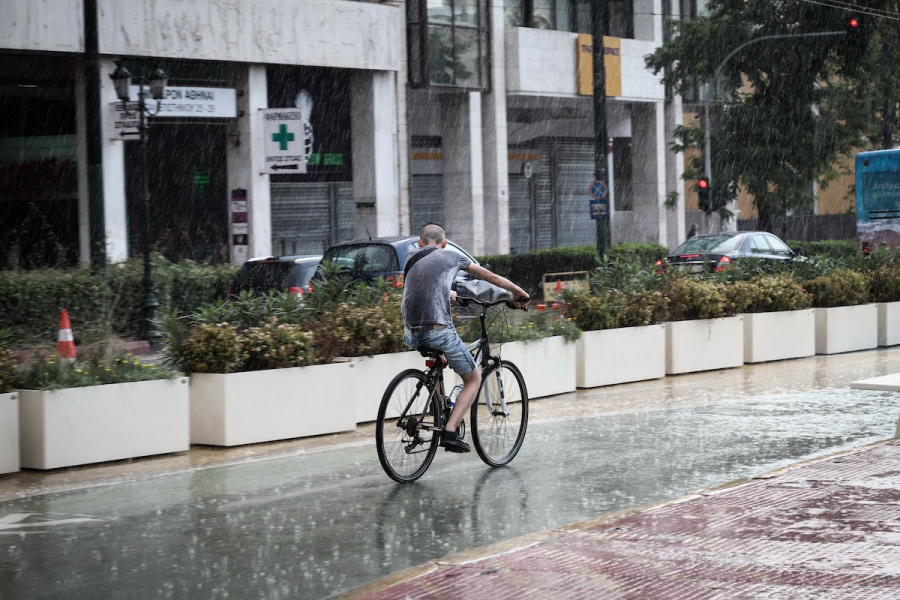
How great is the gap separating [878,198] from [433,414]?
20998 millimetres

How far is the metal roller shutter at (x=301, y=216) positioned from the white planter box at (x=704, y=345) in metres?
Answer: 18.8

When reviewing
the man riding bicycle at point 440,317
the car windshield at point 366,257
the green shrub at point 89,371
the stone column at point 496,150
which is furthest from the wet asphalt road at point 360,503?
the stone column at point 496,150

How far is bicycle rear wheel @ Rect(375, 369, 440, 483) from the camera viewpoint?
Result: 317 inches

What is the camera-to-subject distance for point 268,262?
61.4 ft

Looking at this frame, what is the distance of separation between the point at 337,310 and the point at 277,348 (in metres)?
1.21

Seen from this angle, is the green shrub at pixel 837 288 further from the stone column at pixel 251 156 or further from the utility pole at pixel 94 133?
the stone column at pixel 251 156

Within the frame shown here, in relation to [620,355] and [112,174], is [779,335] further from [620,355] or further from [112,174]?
[112,174]

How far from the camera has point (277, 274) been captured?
60.2 ft

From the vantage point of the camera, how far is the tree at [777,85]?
34.4 metres

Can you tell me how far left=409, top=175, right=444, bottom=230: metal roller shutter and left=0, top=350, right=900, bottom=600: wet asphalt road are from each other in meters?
27.4

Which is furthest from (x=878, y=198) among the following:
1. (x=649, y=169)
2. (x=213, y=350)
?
(x=213, y=350)

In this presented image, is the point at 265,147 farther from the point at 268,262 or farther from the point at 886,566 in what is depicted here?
the point at 886,566

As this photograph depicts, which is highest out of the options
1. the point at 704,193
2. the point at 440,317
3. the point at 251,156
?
the point at 251,156

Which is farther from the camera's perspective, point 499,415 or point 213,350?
point 213,350
